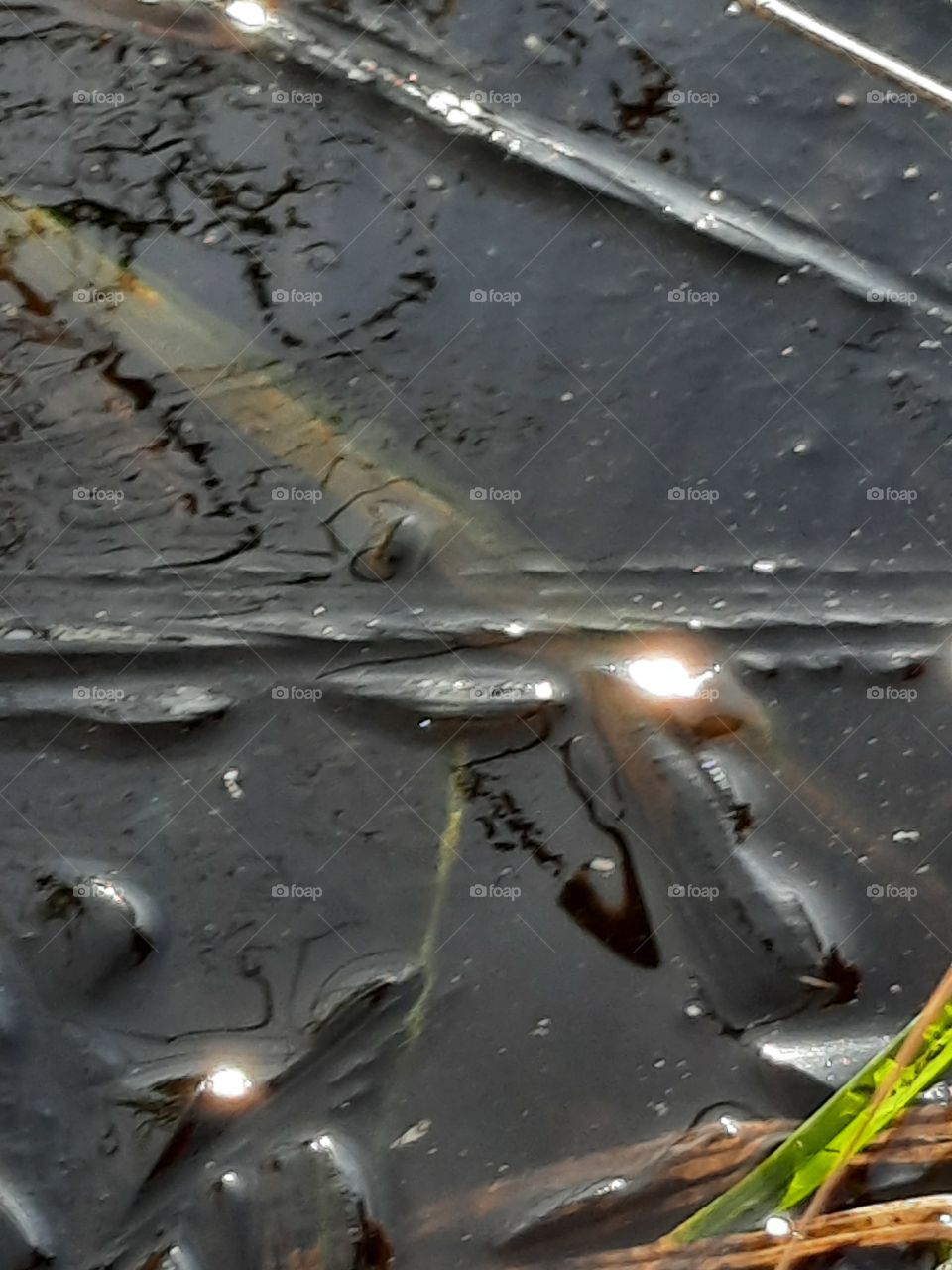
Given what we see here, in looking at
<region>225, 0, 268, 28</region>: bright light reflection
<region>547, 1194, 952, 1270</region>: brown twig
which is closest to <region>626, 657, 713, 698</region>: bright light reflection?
<region>547, 1194, 952, 1270</region>: brown twig

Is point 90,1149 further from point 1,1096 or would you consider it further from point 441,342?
point 441,342

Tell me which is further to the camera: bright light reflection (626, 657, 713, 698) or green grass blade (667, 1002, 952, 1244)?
bright light reflection (626, 657, 713, 698)

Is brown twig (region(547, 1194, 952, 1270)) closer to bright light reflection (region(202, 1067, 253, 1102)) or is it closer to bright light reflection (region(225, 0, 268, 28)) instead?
bright light reflection (region(202, 1067, 253, 1102))

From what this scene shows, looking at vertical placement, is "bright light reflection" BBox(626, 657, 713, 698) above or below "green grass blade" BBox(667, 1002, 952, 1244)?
above

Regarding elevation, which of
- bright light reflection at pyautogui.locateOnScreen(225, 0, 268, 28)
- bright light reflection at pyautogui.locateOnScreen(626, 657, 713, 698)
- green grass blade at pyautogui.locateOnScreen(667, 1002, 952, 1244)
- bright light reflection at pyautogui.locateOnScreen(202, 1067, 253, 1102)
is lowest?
green grass blade at pyautogui.locateOnScreen(667, 1002, 952, 1244)

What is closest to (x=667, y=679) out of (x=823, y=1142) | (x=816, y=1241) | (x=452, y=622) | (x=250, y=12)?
(x=452, y=622)

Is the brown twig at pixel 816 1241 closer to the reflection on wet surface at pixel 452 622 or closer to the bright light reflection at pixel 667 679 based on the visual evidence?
the reflection on wet surface at pixel 452 622

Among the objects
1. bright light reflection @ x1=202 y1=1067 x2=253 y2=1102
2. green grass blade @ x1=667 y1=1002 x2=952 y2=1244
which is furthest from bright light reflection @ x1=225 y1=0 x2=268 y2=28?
green grass blade @ x1=667 y1=1002 x2=952 y2=1244
